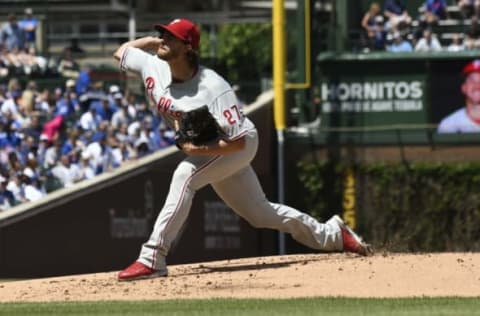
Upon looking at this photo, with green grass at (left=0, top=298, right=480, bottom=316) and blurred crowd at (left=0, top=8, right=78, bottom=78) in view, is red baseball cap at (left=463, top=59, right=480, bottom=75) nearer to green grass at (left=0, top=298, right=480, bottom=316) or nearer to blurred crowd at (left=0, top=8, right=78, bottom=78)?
blurred crowd at (left=0, top=8, right=78, bottom=78)

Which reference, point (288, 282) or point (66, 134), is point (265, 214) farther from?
point (66, 134)

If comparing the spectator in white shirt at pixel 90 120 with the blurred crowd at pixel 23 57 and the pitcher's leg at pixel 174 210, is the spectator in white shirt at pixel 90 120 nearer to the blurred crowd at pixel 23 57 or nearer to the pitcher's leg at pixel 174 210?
the blurred crowd at pixel 23 57

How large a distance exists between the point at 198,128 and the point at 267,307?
1.52 meters

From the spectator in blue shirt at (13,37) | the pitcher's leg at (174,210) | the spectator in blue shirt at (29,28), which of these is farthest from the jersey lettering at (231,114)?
the spectator in blue shirt at (29,28)

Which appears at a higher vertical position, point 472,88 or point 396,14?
point 396,14

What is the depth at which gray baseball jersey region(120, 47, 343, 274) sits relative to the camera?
9680 millimetres

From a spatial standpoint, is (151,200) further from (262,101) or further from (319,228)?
(319,228)

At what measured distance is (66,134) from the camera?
2238 centimetres

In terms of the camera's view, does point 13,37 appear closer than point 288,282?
No

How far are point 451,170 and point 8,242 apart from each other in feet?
23.5

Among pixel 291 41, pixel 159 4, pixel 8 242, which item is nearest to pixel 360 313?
pixel 8 242

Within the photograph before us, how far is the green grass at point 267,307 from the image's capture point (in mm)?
8438

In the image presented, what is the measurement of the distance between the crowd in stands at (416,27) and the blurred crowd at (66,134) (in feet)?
12.3

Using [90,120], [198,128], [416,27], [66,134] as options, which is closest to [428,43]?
[416,27]
